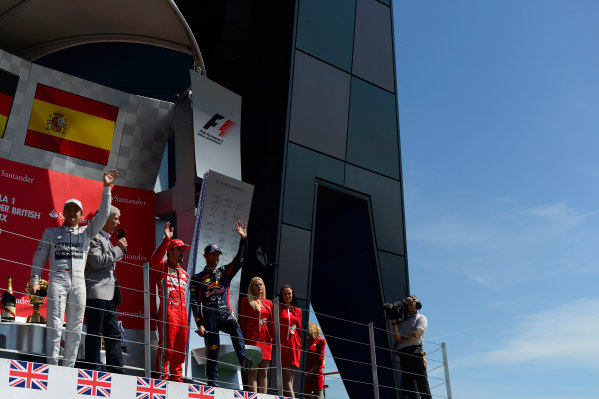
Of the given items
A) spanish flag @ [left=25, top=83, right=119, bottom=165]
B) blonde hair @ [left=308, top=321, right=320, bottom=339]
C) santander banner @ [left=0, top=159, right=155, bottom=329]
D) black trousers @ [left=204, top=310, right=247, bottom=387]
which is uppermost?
spanish flag @ [left=25, top=83, right=119, bottom=165]

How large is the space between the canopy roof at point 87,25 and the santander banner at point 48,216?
73.0 inches

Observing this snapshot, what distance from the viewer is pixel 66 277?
5.23 metres

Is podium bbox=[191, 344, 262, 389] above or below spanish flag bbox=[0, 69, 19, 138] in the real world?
below

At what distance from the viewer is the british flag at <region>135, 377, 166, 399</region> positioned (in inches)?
205

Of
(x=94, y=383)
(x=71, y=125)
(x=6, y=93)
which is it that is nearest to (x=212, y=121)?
(x=71, y=125)

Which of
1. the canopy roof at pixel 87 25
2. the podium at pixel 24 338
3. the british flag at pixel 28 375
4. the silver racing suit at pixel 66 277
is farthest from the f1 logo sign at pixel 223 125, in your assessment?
the british flag at pixel 28 375

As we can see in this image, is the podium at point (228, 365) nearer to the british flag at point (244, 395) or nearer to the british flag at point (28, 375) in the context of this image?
the british flag at point (244, 395)

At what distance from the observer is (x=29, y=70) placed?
804 cm

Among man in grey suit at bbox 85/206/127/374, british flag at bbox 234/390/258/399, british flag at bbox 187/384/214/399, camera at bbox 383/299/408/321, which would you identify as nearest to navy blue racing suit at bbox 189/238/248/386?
british flag at bbox 234/390/258/399

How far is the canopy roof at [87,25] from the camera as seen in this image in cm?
845

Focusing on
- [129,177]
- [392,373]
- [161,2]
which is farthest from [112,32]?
[392,373]

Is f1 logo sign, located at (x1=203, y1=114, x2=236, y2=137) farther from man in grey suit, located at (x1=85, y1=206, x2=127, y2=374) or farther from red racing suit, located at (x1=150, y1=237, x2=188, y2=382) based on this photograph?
man in grey suit, located at (x1=85, y1=206, x2=127, y2=374)

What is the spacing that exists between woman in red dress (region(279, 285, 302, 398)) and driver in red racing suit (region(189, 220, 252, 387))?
0.57 meters

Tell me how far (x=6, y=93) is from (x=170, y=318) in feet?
11.3
